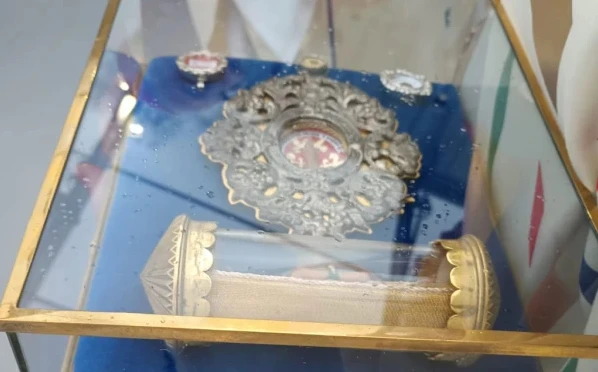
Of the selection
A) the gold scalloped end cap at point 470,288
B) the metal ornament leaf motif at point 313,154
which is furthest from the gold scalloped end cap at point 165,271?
the gold scalloped end cap at point 470,288

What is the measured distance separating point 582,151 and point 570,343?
24 cm

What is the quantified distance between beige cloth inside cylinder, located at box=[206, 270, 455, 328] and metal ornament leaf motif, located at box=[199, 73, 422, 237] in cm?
12

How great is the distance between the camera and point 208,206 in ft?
2.52

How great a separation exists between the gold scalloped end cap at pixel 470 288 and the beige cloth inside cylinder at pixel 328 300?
0.01 m

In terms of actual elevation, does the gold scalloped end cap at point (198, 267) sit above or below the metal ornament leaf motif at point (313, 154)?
below

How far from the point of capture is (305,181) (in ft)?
2.70

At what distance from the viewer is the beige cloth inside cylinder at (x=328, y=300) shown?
574mm

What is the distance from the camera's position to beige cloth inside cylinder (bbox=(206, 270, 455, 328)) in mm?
574

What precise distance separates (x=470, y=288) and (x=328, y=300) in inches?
6.1

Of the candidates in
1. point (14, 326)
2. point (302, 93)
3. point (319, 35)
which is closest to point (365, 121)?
point (302, 93)

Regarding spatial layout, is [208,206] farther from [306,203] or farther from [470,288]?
[470,288]

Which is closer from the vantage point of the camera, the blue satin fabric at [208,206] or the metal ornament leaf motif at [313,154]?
the blue satin fabric at [208,206]

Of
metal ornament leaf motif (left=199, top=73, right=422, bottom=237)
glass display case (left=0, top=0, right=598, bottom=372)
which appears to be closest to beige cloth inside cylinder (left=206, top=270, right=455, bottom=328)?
glass display case (left=0, top=0, right=598, bottom=372)

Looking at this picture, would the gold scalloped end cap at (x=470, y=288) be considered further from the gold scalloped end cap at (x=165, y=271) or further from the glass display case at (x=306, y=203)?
the gold scalloped end cap at (x=165, y=271)
